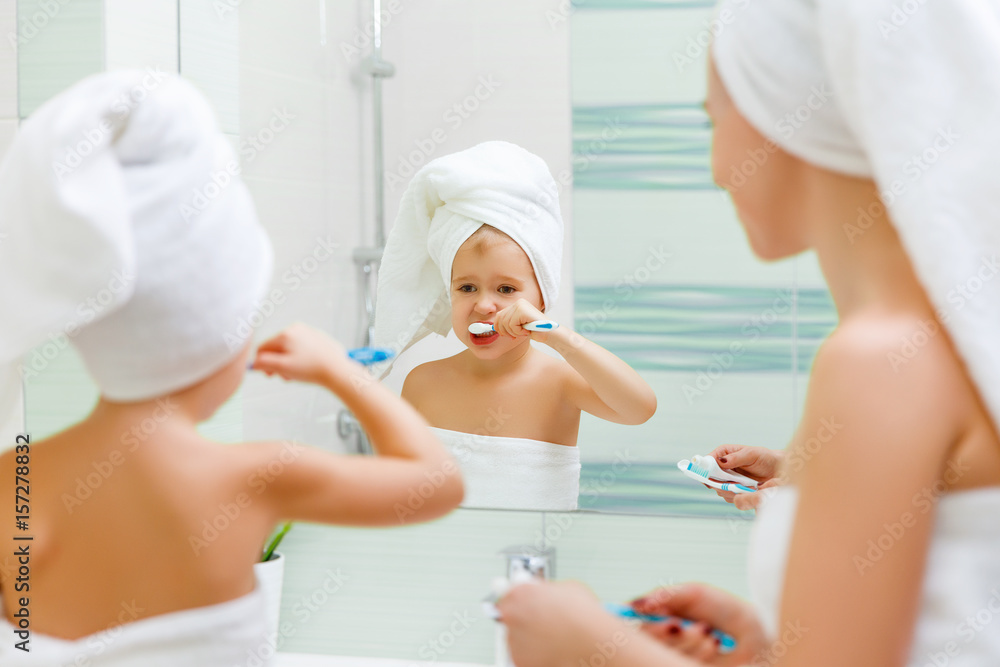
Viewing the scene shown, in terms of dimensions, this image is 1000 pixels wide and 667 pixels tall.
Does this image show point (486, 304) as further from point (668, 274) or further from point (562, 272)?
point (668, 274)

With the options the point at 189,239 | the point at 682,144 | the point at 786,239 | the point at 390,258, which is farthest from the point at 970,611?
the point at 390,258

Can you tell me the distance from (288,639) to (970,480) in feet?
2.82

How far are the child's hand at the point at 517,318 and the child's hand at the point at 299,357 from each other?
0.42 meters

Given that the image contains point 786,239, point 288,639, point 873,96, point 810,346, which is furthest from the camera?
point 288,639

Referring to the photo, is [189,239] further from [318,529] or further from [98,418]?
[318,529]

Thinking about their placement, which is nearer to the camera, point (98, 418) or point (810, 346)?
point (98, 418)

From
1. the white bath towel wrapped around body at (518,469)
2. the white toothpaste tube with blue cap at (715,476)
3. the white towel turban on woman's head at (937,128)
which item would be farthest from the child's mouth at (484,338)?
the white towel turban on woman's head at (937,128)

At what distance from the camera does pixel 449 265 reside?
3.26 feet

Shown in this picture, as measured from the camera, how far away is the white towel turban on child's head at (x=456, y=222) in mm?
979

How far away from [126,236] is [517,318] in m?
0.56

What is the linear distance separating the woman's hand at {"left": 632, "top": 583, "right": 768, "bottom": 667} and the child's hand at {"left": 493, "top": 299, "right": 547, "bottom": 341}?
1.51 feet

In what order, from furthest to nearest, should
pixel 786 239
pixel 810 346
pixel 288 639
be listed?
pixel 288 639
pixel 810 346
pixel 786 239

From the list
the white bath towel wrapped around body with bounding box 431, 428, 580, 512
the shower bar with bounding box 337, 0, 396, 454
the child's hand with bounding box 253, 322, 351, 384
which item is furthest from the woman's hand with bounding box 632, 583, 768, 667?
the shower bar with bounding box 337, 0, 396, 454

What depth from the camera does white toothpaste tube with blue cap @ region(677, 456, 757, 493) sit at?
0.93 meters
